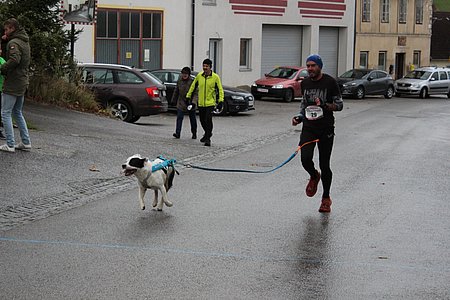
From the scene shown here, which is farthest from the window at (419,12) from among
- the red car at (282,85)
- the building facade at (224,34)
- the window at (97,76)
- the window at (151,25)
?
the window at (97,76)

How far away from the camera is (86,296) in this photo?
6594mm

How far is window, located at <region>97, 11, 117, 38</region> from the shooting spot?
3453 centimetres

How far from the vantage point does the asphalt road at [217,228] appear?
23.2ft

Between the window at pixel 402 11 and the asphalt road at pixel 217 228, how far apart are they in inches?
1620

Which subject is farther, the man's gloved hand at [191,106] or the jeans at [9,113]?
the man's gloved hand at [191,106]

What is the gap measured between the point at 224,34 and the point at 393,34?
763 inches

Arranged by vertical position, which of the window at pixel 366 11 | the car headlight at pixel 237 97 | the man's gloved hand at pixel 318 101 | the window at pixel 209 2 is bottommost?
the car headlight at pixel 237 97

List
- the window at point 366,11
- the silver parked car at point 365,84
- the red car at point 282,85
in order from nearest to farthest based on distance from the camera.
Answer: the red car at point 282,85, the silver parked car at point 365,84, the window at point 366,11

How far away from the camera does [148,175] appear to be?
10.1 metres

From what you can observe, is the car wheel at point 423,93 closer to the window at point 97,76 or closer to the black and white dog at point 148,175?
the window at point 97,76

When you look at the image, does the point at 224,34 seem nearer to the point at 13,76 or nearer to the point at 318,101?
the point at 13,76

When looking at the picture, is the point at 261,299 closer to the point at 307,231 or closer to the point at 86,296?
the point at 86,296

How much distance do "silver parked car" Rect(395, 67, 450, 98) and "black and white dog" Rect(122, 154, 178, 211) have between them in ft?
128

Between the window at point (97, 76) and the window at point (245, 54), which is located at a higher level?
the window at point (245, 54)
